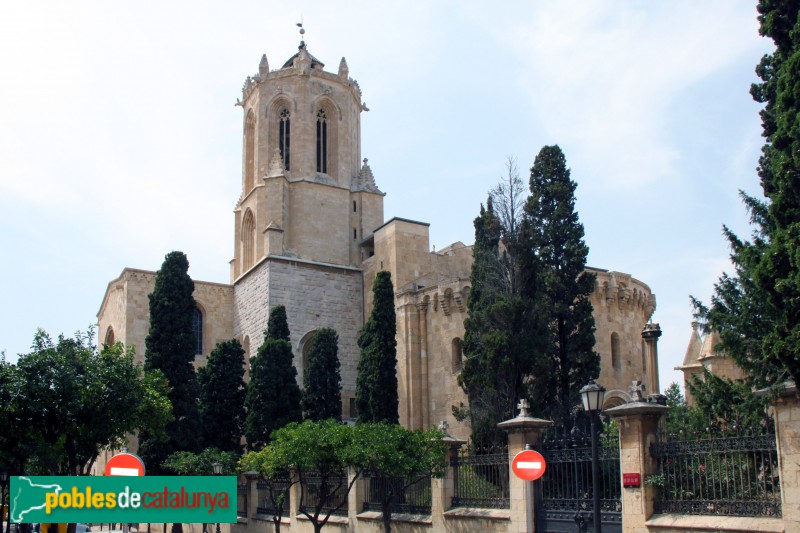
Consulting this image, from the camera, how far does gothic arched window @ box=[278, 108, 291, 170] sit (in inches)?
1681

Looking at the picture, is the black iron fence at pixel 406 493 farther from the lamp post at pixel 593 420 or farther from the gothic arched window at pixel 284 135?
the gothic arched window at pixel 284 135

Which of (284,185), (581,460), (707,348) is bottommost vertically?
(581,460)

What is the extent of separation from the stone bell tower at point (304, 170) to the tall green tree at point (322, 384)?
789 centimetres

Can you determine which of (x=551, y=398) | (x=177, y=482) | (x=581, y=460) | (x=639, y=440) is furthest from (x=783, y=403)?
(x=551, y=398)

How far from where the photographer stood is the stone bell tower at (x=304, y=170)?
4084cm

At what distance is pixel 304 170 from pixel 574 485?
96.6 feet

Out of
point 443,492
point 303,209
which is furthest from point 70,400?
point 303,209

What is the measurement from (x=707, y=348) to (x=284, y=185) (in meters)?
20.4

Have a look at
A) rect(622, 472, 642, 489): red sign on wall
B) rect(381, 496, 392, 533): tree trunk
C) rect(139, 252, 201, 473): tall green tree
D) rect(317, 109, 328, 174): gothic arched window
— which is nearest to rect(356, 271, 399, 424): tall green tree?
rect(139, 252, 201, 473): tall green tree

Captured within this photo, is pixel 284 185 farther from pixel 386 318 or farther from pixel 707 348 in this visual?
pixel 707 348

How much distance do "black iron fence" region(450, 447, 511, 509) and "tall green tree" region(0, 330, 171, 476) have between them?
685 cm

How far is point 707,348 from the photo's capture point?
30609 mm

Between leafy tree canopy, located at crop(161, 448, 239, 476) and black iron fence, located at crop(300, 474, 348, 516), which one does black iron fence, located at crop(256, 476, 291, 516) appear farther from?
leafy tree canopy, located at crop(161, 448, 239, 476)

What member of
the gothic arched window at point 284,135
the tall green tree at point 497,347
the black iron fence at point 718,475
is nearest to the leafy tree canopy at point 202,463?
the tall green tree at point 497,347
